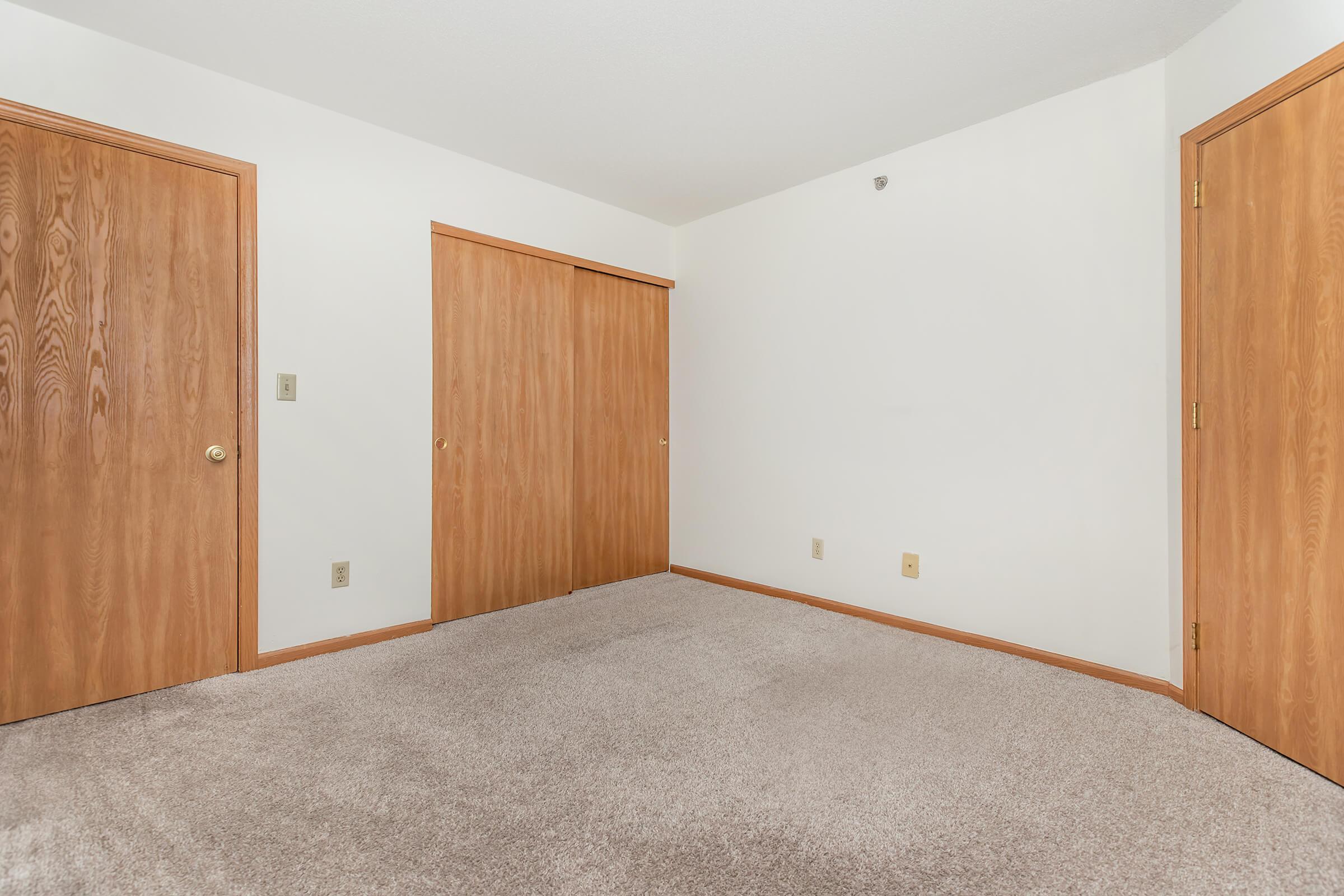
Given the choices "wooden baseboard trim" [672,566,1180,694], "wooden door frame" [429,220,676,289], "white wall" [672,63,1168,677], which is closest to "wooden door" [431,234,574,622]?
"wooden door frame" [429,220,676,289]

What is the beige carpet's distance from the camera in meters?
1.31

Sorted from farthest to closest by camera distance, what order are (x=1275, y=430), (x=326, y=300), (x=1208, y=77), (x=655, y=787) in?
(x=326, y=300) < (x=1208, y=77) < (x=1275, y=430) < (x=655, y=787)

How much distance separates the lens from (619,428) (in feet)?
13.2

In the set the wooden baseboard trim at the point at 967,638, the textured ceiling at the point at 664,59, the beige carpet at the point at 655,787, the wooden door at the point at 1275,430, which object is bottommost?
the beige carpet at the point at 655,787

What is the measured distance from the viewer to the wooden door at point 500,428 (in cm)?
310

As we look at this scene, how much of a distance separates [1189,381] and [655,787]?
226cm

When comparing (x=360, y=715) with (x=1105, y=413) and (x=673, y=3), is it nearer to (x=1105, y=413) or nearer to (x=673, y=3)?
(x=673, y=3)

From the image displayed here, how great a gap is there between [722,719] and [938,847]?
79 centimetres

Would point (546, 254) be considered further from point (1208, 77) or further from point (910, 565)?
point (1208, 77)

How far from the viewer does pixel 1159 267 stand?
2250 millimetres

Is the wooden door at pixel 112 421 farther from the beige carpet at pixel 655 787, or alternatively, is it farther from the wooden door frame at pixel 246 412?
the beige carpet at pixel 655 787

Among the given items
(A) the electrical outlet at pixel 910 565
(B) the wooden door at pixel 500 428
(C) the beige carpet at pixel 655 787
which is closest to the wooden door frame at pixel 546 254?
(B) the wooden door at pixel 500 428

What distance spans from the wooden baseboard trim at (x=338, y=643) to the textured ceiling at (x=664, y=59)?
93.3 inches

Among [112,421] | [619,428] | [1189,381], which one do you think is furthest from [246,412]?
[1189,381]
